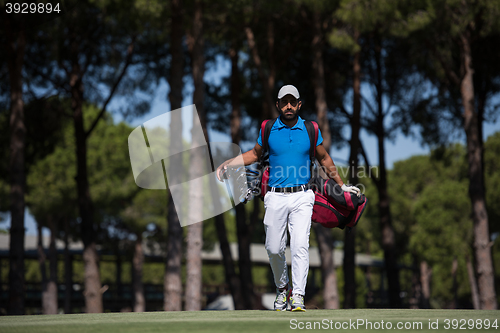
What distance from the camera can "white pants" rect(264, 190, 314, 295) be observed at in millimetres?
4785

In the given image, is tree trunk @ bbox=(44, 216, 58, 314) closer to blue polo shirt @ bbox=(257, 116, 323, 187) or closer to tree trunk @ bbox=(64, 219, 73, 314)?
tree trunk @ bbox=(64, 219, 73, 314)

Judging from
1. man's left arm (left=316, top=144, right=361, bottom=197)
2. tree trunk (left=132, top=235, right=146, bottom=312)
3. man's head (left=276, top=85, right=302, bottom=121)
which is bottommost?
tree trunk (left=132, top=235, right=146, bottom=312)

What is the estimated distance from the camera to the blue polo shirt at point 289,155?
479cm

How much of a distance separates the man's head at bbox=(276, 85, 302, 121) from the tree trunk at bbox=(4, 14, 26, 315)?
360 inches

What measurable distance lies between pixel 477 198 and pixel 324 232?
380cm

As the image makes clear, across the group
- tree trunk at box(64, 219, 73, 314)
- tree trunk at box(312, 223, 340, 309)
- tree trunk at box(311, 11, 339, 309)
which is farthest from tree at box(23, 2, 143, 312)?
→ tree trunk at box(64, 219, 73, 314)

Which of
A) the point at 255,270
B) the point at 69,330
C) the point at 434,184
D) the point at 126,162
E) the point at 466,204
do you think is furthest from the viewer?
the point at 255,270

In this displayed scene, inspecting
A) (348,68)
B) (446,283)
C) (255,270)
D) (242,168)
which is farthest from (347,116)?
(255,270)

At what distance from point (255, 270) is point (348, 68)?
4118 centimetres

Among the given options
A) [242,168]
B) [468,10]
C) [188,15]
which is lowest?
[242,168]

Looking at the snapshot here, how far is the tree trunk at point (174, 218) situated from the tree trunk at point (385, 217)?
269 inches

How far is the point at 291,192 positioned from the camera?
4.82 metres

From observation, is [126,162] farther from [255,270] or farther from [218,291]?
[255,270]

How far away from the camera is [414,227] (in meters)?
36.1
